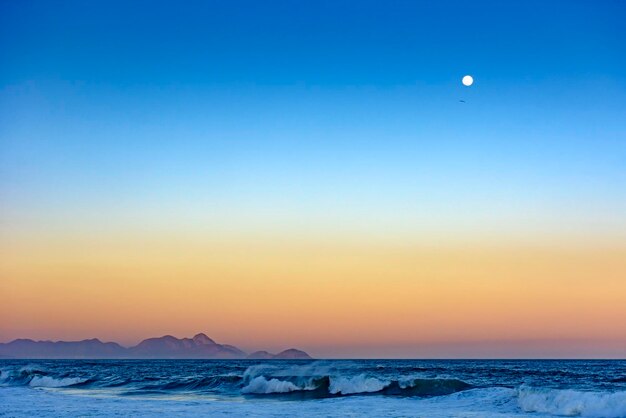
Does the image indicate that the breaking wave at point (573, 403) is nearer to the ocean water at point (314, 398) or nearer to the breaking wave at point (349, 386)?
the ocean water at point (314, 398)

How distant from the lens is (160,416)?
22.7 meters

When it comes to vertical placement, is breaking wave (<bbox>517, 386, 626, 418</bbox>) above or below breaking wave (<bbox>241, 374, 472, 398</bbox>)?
below

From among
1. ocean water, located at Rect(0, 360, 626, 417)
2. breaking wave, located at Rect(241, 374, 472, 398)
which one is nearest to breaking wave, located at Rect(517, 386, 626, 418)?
ocean water, located at Rect(0, 360, 626, 417)

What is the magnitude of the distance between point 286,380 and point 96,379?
58.3 ft

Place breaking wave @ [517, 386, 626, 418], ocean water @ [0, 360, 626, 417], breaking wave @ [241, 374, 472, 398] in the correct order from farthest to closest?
breaking wave @ [241, 374, 472, 398] → ocean water @ [0, 360, 626, 417] → breaking wave @ [517, 386, 626, 418]

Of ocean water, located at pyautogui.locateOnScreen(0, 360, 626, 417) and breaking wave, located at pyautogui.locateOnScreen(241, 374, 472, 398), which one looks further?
breaking wave, located at pyautogui.locateOnScreen(241, 374, 472, 398)

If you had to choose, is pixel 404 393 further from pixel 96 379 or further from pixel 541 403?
pixel 96 379

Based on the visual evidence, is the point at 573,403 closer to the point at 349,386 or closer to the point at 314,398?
the point at 314,398

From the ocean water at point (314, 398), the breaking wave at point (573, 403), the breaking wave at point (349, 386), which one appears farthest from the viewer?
the breaking wave at point (349, 386)

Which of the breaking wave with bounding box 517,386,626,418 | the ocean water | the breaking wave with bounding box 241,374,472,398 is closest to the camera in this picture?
the breaking wave with bounding box 517,386,626,418

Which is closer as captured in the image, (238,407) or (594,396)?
(594,396)

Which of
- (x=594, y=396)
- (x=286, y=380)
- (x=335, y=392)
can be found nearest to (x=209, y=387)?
(x=286, y=380)

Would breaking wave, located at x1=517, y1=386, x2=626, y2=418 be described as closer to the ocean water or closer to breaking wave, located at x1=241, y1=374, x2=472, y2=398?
the ocean water

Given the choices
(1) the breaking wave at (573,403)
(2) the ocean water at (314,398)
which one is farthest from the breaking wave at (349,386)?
(1) the breaking wave at (573,403)
